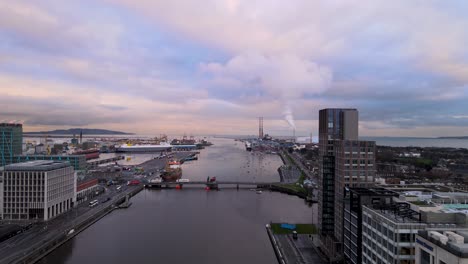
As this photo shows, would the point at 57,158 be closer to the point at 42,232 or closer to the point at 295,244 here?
the point at 42,232

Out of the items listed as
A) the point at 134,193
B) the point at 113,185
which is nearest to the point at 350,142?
the point at 134,193

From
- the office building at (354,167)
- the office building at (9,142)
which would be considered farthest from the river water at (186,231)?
the office building at (9,142)

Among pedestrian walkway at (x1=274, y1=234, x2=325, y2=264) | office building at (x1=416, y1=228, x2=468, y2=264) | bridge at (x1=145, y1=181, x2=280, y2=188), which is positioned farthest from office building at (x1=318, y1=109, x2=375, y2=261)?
bridge at (x1=145, y1=181, x2=280, y2=188)

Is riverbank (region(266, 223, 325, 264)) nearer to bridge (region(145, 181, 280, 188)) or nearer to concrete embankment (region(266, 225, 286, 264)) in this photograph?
concrete embankment (region(266, 225, 286, 264))

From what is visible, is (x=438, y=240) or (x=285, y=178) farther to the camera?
(x=285, y=178)

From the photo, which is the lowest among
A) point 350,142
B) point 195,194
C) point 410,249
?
point 195,194

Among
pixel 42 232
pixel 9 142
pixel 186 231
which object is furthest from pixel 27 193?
pixel 9 142

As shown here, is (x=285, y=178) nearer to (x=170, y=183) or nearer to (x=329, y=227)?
(x=170, y=183)
